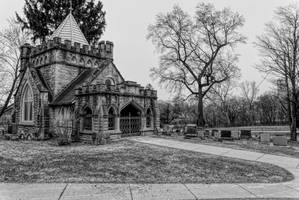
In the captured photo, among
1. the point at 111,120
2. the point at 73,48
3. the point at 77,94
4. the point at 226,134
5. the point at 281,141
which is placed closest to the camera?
the point at 281,141

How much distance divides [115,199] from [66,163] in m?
4.77

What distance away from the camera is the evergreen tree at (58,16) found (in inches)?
1272

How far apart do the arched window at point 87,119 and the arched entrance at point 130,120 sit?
2702 mm

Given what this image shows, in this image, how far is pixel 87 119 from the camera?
1814cm

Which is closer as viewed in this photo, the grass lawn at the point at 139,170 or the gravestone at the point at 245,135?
the grass lawn at the point at 139,170


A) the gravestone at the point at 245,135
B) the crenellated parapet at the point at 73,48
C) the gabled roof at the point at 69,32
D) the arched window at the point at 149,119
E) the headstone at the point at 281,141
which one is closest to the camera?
the headstone at the point at 281,141

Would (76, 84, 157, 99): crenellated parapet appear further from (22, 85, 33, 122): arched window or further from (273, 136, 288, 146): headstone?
(273, 136, 288, 146): headstone

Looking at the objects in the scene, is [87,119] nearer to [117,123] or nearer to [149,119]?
[117,123]

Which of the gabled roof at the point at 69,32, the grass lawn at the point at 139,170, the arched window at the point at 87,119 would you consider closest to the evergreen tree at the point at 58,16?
the gabled roof at the point at 69,32

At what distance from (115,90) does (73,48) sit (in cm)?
874

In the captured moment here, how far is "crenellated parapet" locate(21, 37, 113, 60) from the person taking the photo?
73.4 ft

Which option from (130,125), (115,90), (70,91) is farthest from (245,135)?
(70,91)

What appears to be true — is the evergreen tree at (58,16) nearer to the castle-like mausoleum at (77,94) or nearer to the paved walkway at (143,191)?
the castle-like mausoleum at (77,94)

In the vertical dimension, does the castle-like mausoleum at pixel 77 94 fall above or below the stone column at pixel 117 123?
above
